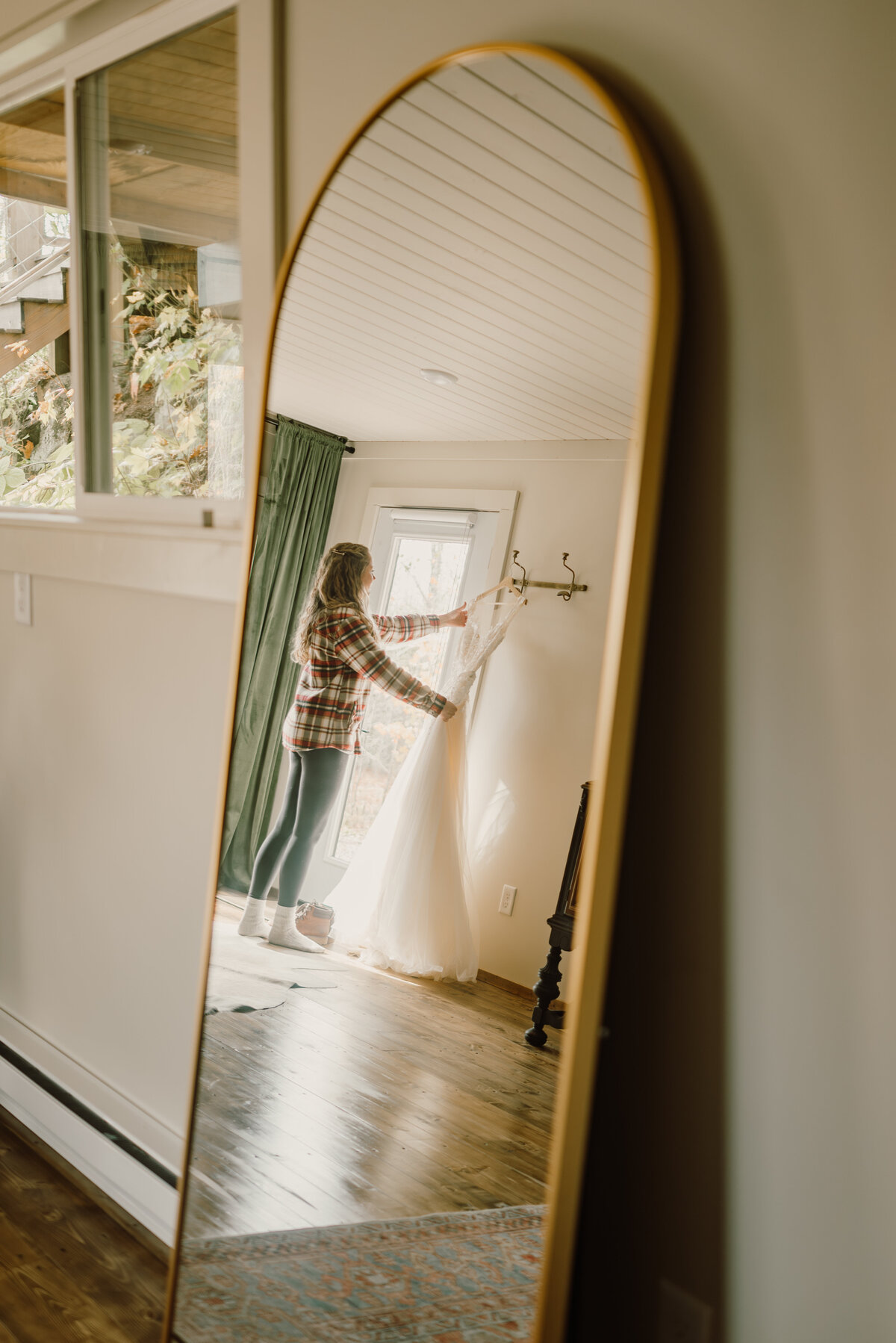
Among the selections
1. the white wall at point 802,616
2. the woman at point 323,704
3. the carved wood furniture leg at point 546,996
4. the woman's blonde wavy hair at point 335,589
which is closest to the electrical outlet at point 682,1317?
the white wall at point 802,616

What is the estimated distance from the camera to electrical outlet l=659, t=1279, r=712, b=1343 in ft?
3.33

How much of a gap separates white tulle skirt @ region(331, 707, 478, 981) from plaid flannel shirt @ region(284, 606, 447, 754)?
2.5 inches

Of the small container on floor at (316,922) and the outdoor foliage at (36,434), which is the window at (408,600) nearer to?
→ the small container on floor at (316,922)

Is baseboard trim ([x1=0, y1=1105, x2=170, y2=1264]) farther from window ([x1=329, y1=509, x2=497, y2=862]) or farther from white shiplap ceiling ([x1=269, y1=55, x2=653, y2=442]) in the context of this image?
white shiplap ceiling ([x1=269, y1=55, x2=653, y2=442])

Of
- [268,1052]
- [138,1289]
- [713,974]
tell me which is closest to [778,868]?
[713,974]

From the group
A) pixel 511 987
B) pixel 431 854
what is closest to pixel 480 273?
pixel 431 854

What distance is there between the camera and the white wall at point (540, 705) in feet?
3.28

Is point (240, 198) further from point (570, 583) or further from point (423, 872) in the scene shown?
point (423, 872)

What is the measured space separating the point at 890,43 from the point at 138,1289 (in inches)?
79.8

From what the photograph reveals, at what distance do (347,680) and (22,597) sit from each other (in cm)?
121

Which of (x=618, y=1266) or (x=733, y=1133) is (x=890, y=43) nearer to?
(x=733, y=1133)

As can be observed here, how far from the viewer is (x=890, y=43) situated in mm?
873

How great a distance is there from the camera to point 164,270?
176cm

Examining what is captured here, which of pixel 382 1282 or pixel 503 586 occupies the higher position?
pixel 503 586
